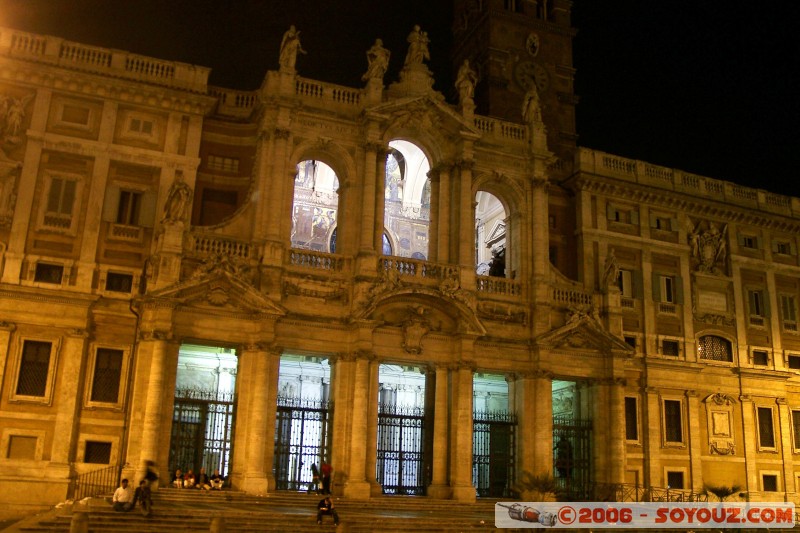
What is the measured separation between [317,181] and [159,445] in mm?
15022

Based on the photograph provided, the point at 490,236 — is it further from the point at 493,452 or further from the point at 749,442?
the point at 749,442

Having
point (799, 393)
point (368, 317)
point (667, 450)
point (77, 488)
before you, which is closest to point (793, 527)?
point (667, 450)

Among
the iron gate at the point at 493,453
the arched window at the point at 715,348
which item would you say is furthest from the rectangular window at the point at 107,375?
the arched window at the point at 715,348

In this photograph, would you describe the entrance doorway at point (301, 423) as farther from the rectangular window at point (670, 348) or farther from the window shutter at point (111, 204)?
the rectangular window at point (670, 348)

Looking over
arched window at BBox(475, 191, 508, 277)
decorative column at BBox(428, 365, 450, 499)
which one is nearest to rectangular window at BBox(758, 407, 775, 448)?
arched window at BBox(475, 191, 508, 277)

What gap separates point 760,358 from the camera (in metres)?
39.7

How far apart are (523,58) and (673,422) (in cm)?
1968

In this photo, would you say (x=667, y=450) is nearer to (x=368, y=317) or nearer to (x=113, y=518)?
(x=368, y=317)

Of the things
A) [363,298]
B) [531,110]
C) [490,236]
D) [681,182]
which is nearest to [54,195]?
[363,298]

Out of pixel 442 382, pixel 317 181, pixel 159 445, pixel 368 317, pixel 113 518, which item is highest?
pixel 317 181

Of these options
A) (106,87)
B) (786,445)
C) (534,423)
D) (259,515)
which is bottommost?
(259,515)

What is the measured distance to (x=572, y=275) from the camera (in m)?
37.9

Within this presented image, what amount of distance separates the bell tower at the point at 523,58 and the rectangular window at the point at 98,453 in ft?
79.0

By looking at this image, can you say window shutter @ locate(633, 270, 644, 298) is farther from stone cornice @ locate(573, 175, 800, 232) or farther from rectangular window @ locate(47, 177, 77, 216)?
rectangular window @ locate(47, 177, 77, 216)
